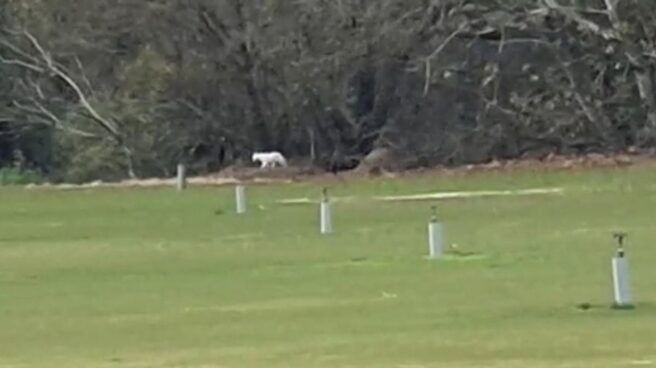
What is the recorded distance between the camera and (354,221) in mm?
37469

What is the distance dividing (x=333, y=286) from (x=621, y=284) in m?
5.02

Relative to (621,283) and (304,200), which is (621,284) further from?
(304,200)

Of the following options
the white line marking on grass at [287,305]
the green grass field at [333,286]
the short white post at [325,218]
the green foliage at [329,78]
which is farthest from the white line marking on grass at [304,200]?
the white line marking on grass at [287,305]

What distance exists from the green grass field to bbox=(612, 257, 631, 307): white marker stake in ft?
0.55

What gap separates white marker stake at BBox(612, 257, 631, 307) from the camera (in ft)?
59.6

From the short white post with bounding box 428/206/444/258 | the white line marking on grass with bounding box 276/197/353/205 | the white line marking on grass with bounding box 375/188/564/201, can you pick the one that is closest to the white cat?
the white line marking on grass with bounding box 276/197/353/205

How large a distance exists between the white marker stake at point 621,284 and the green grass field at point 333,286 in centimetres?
17

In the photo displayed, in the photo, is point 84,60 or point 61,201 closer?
point 61,201

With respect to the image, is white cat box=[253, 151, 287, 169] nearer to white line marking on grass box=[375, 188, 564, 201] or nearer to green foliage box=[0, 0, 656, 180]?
green foliage box=[0, 0, 656, 180]

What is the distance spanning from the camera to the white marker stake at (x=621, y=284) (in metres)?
18.2

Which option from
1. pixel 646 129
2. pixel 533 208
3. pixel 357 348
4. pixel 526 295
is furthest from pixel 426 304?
pixel 646 129

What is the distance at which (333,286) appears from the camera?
75.9ft

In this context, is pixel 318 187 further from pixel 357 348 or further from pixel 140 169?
pixel 357 348

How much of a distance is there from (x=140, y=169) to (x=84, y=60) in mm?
3621
